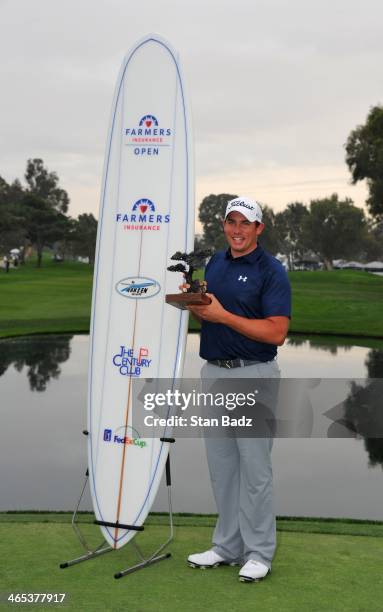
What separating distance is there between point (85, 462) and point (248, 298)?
4.50m

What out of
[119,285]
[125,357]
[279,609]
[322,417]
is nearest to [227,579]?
[279,609]

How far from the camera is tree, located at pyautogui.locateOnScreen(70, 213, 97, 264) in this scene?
9194cm

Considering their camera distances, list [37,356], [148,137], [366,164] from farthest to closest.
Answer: [366,164]
[37,356]
[148,137]

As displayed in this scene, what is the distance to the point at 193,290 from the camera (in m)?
4.04

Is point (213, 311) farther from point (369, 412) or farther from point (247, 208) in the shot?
point (369, 412)

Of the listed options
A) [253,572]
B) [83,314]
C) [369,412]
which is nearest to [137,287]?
[253,572]

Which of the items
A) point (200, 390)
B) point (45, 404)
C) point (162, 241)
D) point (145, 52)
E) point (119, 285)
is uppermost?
point (145, 52)

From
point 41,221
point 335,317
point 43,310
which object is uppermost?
point 41,221

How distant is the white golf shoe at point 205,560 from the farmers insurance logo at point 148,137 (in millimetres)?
2567

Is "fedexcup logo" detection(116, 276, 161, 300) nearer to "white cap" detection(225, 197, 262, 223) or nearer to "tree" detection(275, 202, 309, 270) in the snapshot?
"white cap" detection(225, 197, 262, 223)

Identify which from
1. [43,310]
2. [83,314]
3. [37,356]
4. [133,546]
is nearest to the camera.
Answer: [133,546]

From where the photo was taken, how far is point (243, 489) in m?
4.30

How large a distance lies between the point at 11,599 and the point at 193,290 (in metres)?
1.88

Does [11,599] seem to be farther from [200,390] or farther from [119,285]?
[119,285]
